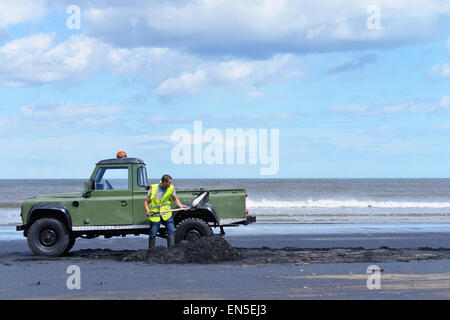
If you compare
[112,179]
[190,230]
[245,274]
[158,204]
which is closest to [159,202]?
[158,204]

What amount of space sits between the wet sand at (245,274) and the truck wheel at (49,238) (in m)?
0.26

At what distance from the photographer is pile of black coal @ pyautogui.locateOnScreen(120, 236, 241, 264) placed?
12266 mm

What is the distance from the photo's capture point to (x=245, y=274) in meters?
10.7

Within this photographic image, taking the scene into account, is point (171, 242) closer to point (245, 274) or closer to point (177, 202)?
point (177, 202)

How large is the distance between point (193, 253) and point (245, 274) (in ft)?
6.34

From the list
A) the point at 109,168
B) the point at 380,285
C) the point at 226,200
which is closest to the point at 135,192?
the point at 109,168

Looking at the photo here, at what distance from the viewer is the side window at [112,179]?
13.6m

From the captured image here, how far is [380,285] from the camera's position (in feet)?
Result: 30.8

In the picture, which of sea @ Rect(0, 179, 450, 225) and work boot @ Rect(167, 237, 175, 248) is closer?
work boot @ Rect(167, 237, 175, 248)

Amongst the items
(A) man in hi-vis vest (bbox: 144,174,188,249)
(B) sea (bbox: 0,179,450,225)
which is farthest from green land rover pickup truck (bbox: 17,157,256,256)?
(B) sea (bbox: 0,179,450,225)

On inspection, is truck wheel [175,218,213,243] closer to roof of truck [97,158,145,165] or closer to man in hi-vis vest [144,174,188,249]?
man in hi-vis vest [144,174,188,249]

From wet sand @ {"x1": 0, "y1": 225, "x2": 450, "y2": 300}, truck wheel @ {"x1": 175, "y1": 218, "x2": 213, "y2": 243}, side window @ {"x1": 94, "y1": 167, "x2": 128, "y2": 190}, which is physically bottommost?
wet sand @ {"x1": 0, "y1": 225, "x2": 450, "y2": 300}

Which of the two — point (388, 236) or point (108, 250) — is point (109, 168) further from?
point (388, 236)

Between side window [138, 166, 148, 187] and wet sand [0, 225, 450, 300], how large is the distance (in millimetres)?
1615
